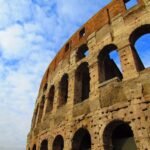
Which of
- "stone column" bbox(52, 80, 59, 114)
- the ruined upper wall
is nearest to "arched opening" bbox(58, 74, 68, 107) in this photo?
"stone column" bbox(52, 80, 59, 114)

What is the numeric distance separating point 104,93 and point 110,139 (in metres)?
1.93

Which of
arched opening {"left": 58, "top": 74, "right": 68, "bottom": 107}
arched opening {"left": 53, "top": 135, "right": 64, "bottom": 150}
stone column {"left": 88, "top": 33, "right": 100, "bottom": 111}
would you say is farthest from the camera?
arched opening {"left": 58, "top": 74, "right": 68, "bottom": 107}

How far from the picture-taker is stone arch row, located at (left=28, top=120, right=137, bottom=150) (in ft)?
23.3

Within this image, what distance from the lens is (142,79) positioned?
703 centimetres

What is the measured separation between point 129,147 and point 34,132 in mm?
7250

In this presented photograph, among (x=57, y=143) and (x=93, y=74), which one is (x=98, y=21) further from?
(x=57, y=143)

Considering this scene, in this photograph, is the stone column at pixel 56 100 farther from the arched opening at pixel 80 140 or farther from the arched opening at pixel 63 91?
the arched opening at pixel 80 140

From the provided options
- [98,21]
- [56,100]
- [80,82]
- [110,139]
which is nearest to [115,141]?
[110,139]

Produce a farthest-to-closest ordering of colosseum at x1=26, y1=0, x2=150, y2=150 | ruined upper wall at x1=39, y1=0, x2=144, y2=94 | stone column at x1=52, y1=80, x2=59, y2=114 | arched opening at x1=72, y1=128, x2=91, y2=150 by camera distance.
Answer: stone column at x1=52, y1=80, x2=59, y2=114, ruined upper wall at x1=39, y1=0, x2=144, y2=94, arched opening at x1=72, y1=128, x2=91, y2=150, colosseum at x1=26, y1=0, x2=150, y2=150

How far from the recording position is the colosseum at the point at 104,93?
22.6 ft

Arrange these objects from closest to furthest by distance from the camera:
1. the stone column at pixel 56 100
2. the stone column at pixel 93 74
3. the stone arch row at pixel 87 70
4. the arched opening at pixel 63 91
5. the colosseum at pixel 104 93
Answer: the colosseum at pixel 104 93, the stone column at pixel 93 74, the stone arch row at pixel 87 70, the stone column at pixel 56 100, the arched opening at pixel 63 91

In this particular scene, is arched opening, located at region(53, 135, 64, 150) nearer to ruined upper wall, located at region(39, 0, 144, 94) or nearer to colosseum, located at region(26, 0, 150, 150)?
colosseum, located at region(26, 0, 150, 150)

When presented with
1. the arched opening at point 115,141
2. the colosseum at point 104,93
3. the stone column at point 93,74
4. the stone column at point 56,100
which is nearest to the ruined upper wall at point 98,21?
the colosseum at point 104,93

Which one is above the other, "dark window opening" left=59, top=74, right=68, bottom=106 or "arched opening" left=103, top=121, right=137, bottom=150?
"dark window opening" left=59, top=74, right=68, bottom=106
